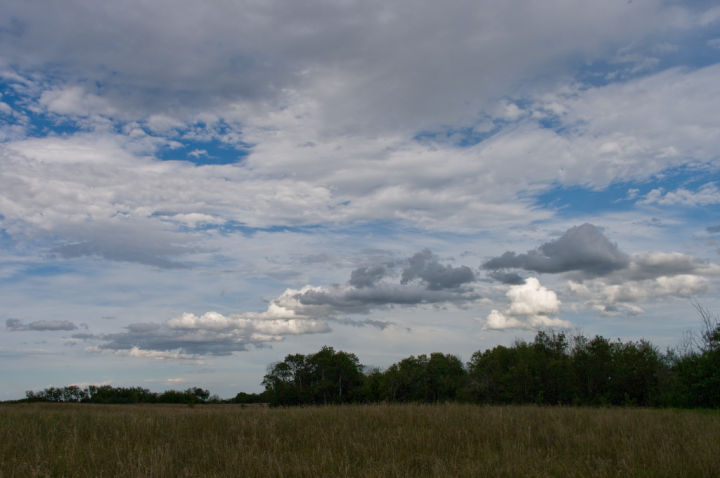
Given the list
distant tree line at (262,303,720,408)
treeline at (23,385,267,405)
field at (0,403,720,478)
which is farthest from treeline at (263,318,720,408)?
treeline at (23,385,267,405)

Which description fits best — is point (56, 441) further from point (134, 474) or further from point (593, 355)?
point (593, 355)

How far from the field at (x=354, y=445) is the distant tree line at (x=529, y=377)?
879 centimetres

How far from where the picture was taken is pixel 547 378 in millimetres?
39844

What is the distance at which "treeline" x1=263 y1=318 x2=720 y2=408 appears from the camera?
78.9ft

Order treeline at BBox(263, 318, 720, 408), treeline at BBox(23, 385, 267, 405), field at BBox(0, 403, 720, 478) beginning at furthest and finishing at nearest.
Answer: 1. treeline at BBox(23, 385, 267, 405)
2. treeline at BBox(263, 318, 720, 408)
3. field at BBox(0, 403, 720, 478)

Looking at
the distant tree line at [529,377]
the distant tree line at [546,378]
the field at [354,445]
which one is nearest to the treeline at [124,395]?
the distant tree line at [529,377]

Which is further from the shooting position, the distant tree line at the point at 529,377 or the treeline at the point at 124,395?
the treeline at the point at 124,395

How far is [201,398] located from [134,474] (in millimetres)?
108980

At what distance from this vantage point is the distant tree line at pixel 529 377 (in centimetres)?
2448

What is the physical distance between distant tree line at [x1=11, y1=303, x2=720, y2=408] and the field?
28.8ft

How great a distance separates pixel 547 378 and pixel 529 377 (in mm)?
1690

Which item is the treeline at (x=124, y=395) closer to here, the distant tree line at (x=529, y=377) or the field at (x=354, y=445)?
the distant tree line at (x=529, y=377)

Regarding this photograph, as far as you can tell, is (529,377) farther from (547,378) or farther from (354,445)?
(354,445)

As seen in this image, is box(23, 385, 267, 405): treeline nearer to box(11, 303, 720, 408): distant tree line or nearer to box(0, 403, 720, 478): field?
box(11, 303, 720, 408): distant tree line
